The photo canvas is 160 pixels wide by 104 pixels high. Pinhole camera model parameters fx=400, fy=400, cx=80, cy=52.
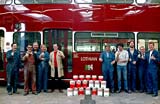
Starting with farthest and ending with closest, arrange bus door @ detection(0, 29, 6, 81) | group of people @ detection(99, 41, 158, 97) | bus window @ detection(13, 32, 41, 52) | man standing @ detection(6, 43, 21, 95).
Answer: bus door @ detection(0, 29, 6, 81) < bus window @ detection(13, 32, 41, 52) < group of people @ detection(99, 41, 158, 97) < man standing @ detection(6, 43, 21, 95)

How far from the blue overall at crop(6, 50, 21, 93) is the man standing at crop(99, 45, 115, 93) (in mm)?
2922

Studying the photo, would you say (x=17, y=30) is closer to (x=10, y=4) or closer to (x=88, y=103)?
(x=10, y=4)

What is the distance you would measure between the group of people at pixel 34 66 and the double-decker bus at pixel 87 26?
740mm

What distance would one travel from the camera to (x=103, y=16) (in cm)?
1481

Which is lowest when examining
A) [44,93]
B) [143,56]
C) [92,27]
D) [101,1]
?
[44,93]

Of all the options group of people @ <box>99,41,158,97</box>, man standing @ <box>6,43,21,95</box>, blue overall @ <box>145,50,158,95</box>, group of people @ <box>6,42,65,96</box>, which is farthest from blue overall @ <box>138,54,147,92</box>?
man standing @ <box>6,43,21,95</box>

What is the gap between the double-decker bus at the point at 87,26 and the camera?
1468 cm

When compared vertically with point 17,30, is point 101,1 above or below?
above

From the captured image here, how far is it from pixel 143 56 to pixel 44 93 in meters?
3.72

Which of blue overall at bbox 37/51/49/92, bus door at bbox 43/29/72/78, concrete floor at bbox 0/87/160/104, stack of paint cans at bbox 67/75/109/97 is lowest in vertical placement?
concrete floor at bbox 0/87/160/104

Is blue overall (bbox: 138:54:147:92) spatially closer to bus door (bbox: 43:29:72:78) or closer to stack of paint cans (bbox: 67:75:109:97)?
stack of paint cans (bbox: 67:75:109:97)

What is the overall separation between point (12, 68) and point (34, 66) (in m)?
0.76

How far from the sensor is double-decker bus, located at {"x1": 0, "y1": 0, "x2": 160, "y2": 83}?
14.7 metres

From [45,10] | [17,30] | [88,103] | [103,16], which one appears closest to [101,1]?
[103,16]
